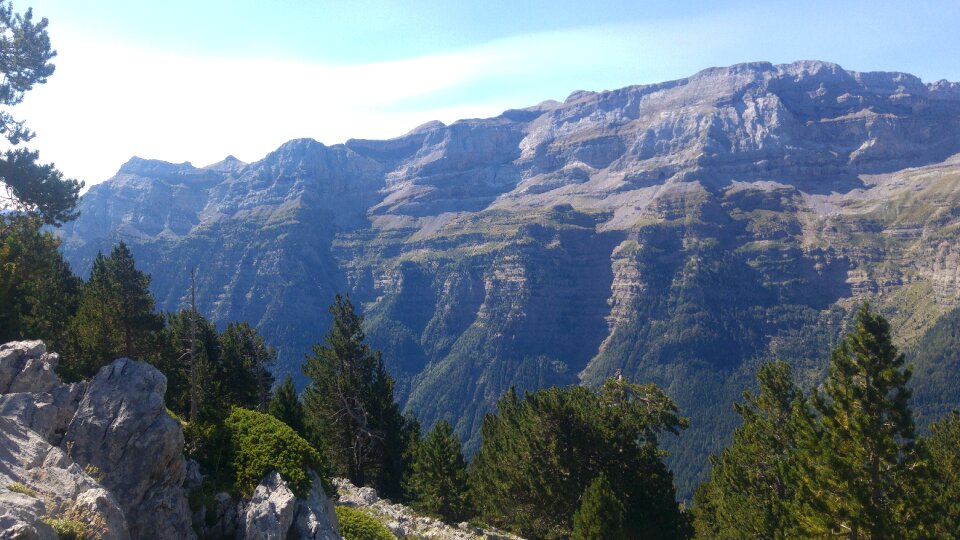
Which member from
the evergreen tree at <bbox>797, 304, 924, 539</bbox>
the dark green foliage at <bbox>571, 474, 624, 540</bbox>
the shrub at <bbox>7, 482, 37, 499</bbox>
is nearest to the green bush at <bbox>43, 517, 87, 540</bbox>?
the shrub at <bbox>7, 482, 37, 499</bbox>

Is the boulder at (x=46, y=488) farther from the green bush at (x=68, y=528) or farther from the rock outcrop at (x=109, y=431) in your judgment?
the green bush at (x=68, y=528)

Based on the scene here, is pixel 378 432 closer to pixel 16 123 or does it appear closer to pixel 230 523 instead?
pixel 230 523

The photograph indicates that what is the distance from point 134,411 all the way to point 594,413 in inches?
1325

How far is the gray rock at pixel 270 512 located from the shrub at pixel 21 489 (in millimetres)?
9346

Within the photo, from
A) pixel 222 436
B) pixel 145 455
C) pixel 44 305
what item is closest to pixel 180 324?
pixel 44 305

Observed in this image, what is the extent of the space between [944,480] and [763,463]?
14735 millimetres

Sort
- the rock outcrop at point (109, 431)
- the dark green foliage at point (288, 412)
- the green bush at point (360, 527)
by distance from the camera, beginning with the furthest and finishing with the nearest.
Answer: the dark green foliage at point (288, 412), the green bush at point (360, 527), the rock outcrop at point (109, 431)

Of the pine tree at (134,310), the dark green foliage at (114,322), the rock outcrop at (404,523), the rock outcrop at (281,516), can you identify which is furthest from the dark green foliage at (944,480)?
the pine tree at (134,310)

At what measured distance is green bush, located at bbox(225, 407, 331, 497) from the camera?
26312 millimetres

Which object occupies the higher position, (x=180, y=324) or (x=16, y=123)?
(x=16, y=123)

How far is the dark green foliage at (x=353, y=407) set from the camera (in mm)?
55250

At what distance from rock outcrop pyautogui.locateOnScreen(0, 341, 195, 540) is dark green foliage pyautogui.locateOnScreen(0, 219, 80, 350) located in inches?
545

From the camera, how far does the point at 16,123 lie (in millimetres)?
53688

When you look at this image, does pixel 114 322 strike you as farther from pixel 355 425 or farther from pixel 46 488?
pixel 355 425
